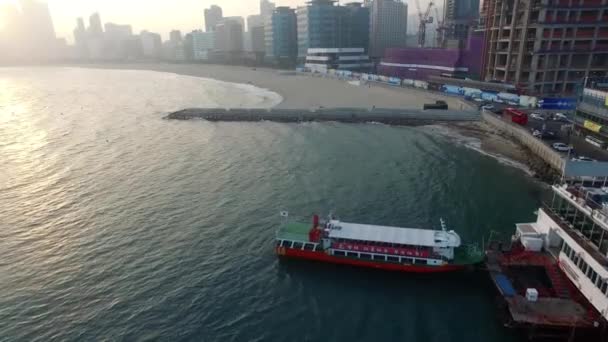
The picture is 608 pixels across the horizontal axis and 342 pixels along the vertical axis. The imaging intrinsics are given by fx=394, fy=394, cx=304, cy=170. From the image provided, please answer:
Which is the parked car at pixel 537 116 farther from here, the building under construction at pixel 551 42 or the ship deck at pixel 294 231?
the ship deck at pixel 294 231

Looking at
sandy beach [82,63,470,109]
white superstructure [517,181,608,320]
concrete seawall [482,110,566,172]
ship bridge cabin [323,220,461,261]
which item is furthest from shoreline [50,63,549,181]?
ship bridge cabin [323,220,461,261]

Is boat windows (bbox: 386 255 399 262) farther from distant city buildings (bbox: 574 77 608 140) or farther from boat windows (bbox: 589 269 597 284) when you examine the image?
distant city buildings (bbox: 574 77 608 140)

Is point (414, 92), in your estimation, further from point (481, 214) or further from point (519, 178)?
point (481, 214)

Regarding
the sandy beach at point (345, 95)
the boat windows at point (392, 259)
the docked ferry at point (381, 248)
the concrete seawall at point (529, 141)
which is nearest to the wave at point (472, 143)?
the concrete seawall at point (529, 141)

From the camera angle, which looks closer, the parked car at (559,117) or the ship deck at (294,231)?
the ship deck at (294,231)

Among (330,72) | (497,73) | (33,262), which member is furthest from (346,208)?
(330,72)
